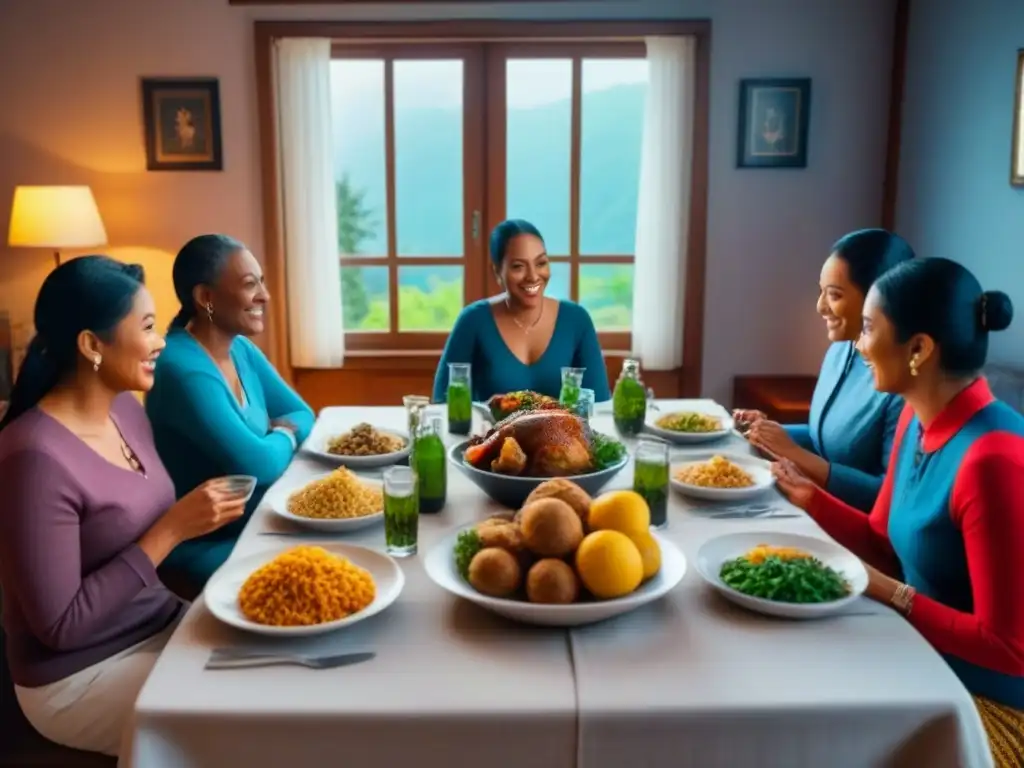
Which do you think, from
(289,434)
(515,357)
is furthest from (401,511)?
(515,357)

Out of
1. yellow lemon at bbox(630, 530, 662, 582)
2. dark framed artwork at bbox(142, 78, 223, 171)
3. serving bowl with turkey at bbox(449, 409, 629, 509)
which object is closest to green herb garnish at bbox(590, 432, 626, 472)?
serving bowl with turkey at bbox(449, 409, 629, 509)

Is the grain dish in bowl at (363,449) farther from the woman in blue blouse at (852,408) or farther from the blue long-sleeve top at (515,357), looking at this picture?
the woman in blue blouse at (852,408)

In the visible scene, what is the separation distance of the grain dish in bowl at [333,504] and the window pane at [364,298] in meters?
2.62

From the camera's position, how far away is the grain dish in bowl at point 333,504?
5.54ft

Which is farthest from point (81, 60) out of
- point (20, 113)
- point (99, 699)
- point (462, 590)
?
point (462, 590)

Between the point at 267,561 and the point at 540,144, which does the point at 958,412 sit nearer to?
the point at 267,561

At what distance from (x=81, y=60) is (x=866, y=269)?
3.46 meters

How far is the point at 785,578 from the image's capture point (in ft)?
4.53

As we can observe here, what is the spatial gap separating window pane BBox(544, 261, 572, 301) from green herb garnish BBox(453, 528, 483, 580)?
2988mm

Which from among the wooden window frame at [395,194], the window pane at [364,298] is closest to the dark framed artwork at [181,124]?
the wooden window frame at [395,194]

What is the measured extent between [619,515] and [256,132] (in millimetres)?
3321

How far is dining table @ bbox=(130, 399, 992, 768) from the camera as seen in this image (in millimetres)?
1130

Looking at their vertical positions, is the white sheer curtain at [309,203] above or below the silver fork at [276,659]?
above

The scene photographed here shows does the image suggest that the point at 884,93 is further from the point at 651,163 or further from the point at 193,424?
the point at 193,424
